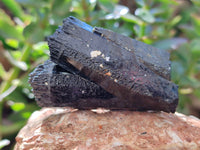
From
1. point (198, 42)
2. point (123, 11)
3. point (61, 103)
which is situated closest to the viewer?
point (61, 103)

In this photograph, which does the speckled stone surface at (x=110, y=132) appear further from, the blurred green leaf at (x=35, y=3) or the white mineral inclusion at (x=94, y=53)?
the blurred green leaf at (x=35, y=3)

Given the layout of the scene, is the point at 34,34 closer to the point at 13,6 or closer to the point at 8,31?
the point at 8,31

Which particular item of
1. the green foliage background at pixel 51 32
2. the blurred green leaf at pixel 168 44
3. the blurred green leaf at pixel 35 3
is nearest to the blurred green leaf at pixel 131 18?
the green foliage background at pixel 51 32

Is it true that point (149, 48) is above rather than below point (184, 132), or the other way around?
above

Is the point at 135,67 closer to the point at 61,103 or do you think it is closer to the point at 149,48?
the point at 149,48

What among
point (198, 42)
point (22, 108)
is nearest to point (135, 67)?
point (198, 42)

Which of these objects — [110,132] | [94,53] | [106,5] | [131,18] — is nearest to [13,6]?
[106,5]

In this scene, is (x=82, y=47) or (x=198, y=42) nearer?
(x=82, y=47)

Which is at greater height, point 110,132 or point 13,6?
point 13,6
